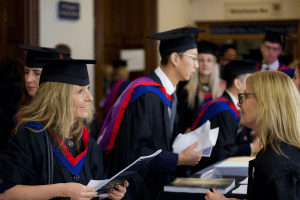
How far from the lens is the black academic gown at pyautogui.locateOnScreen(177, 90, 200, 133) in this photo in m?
4.92

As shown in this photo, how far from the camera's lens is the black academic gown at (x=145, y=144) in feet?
8.91

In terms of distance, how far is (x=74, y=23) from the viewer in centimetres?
555

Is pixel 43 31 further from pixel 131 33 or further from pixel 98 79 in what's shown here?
pixel 131 33

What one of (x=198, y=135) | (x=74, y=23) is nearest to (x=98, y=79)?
(x=74, y=23)

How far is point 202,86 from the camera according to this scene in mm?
4965

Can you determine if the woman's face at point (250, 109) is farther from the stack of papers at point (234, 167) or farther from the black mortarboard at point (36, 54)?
the black mortarboard at point (36, 54)

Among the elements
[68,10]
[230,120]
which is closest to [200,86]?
[230,120]

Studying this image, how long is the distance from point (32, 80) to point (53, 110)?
0.98 metres

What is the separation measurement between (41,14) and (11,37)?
66 centimetres

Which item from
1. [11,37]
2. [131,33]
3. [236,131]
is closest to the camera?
[236,131]

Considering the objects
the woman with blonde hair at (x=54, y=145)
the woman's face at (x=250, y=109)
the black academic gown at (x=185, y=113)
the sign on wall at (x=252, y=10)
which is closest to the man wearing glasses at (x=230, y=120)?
the black academic gown at (x=185, y=113)

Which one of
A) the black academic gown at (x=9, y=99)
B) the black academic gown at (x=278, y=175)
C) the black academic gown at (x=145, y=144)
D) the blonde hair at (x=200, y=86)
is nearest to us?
the black academic gown at (x=278, y=175)

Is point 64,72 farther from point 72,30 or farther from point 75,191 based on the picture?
point 72,30

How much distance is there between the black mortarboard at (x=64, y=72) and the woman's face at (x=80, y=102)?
1.3 inches
